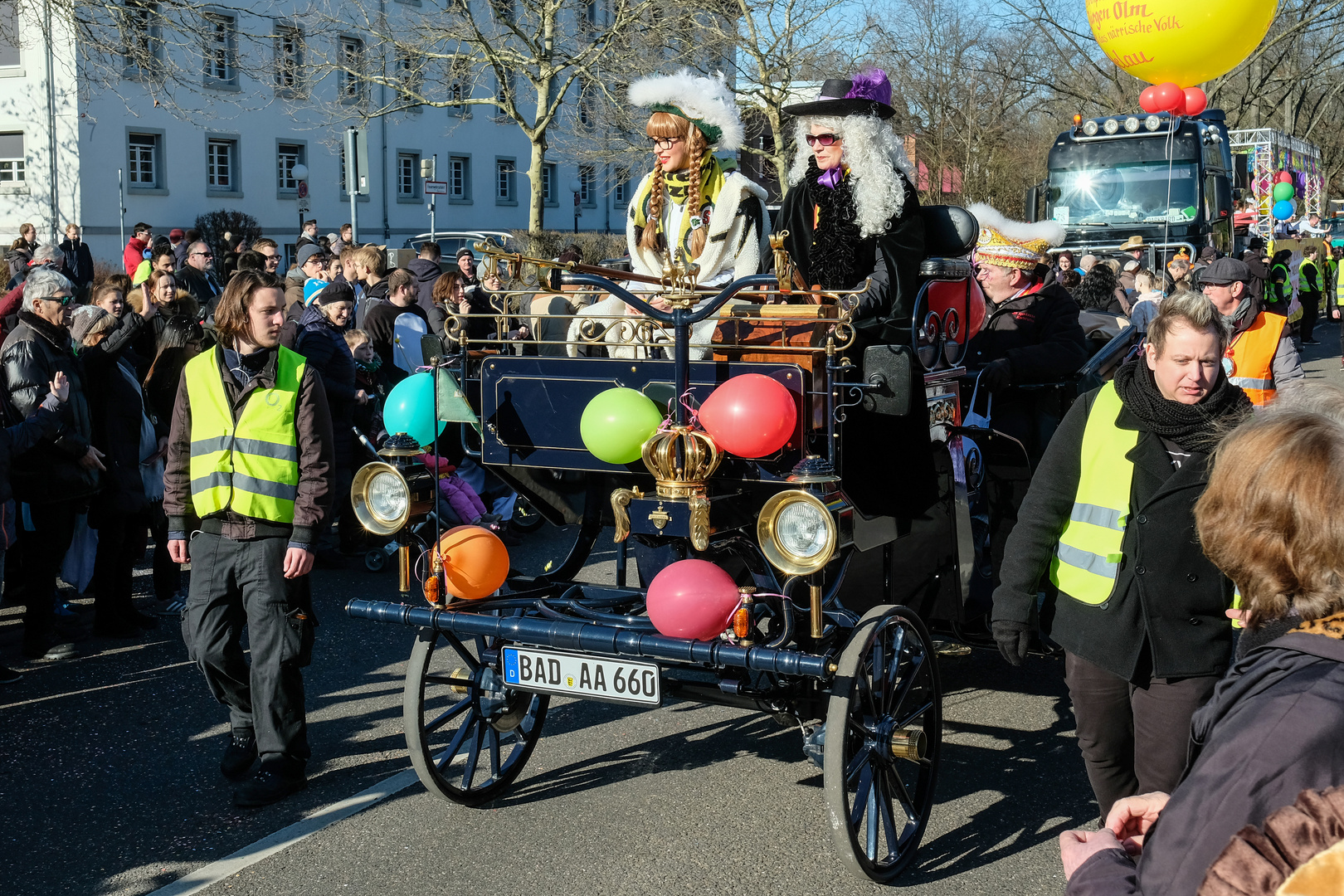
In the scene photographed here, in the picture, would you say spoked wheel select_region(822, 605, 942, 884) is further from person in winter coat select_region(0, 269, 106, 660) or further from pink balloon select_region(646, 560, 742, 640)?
person in winter coat select_region(0, 269, 106, 660)

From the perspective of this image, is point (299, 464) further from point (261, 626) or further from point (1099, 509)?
point (1099, 509)

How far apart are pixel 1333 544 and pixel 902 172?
3.55 m

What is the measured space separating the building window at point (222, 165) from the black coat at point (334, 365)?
1056 inches

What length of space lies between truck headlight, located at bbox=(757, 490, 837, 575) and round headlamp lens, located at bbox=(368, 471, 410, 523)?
1.35 m

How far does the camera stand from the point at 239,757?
4980 mm

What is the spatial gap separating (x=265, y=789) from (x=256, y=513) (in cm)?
101

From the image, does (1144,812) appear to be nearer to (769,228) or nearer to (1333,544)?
(1333,544)

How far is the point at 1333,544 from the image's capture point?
6.66 feet

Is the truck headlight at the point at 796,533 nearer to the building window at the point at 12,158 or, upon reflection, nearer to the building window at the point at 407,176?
the building window at the point at 12,158

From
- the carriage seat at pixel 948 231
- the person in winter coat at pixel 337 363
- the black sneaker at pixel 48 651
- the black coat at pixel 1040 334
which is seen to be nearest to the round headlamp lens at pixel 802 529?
the carriage seat at pixel 948 231

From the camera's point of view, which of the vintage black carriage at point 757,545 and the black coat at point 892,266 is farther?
the black coat at point 892,266

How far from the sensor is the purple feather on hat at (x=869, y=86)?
5.26m

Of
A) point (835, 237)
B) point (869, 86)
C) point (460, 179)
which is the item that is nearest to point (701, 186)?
point (835, 237)

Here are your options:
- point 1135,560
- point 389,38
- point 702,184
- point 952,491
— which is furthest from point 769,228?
point 389,38
